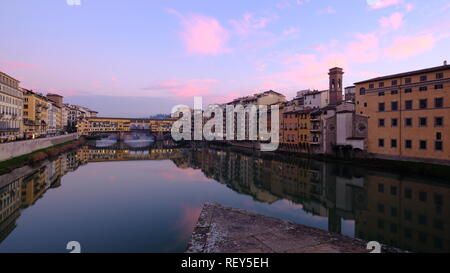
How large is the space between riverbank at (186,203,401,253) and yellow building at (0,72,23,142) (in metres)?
46.2

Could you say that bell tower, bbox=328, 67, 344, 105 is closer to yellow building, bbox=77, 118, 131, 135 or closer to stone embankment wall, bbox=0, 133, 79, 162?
stone embankment wall, bbox=0, 133, 79, 162

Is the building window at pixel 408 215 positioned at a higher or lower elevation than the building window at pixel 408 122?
lower

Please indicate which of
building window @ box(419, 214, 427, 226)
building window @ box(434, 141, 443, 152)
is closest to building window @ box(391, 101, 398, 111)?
building window @ box(434, 141, 443, 152)

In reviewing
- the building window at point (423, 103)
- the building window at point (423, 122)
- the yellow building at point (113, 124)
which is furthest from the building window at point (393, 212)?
the yellow building at point (113, 124)

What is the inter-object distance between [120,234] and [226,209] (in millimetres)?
5774

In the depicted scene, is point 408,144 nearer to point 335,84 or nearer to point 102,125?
point 335,84

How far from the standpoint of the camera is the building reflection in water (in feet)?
45.3

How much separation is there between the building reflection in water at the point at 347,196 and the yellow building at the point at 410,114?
246 inches

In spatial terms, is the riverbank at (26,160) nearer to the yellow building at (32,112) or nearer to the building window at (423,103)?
the yellow building at (32,112)

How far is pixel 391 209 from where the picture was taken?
17531 millimetres

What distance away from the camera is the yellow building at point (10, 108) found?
43.6 m

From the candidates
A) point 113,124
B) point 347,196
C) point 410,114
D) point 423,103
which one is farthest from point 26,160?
point 113,124

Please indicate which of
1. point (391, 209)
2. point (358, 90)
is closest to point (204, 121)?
point (358, 90)
